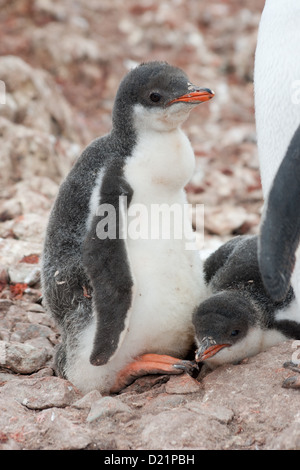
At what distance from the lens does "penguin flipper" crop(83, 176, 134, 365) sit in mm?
2797

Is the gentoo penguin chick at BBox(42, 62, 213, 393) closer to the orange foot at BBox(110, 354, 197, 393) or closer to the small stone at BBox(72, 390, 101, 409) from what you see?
the orange foot at BBox(110, 354, 197, 393)

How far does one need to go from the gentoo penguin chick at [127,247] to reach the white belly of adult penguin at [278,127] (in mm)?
275

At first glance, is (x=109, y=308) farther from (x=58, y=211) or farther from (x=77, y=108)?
(x=77, y=108)

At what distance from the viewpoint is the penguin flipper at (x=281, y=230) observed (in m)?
2.38

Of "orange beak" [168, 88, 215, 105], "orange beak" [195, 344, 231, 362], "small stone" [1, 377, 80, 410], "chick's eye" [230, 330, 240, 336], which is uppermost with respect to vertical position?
"orange beak" [168, 88, 215, 105]

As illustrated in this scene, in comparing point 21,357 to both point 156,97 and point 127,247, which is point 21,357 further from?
point 156,97

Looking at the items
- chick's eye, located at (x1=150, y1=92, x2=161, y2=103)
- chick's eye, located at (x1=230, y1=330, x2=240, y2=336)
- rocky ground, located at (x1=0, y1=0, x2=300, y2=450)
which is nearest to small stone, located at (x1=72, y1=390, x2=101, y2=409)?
rocky ground, located at (x1=0, y1=0, x2=300, y2=450)

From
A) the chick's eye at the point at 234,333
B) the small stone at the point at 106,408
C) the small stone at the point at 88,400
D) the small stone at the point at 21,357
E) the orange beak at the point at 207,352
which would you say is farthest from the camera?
the small stone at the point at 21,357

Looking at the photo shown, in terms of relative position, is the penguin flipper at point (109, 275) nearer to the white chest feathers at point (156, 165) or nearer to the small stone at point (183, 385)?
the white chest feathers at point (156, 165)

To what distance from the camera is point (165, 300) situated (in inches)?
120

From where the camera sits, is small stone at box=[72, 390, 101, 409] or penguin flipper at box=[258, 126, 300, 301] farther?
small stone at box=[72, 390, 101, 409]

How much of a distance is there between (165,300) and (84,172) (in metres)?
0.65

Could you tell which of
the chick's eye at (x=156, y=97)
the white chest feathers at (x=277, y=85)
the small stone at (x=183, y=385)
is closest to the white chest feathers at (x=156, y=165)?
the chick's eye at (x=156, y=97)
